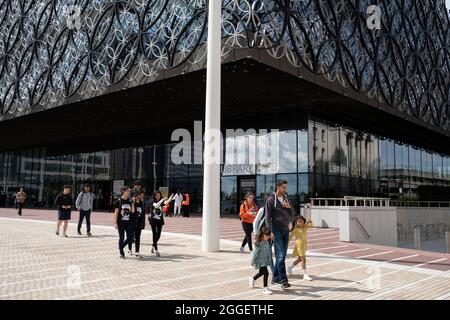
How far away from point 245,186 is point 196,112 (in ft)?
22.4

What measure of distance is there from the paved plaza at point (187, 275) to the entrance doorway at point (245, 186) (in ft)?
59.3

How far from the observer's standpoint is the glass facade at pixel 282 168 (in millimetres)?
29797

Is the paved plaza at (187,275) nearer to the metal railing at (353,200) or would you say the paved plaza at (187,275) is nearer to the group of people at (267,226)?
the group of people at (267,226)

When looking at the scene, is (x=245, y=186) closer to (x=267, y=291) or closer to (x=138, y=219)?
(x=138, y=219)

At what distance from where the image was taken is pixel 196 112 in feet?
108

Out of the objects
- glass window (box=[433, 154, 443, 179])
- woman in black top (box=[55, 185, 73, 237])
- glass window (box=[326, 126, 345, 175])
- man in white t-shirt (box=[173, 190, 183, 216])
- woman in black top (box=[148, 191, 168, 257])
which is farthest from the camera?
glass window (box=[433, 154, 443, 179])

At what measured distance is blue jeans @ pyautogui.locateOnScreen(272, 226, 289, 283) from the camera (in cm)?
798

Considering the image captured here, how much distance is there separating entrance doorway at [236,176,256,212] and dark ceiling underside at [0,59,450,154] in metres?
3.96

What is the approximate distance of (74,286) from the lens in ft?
25.2

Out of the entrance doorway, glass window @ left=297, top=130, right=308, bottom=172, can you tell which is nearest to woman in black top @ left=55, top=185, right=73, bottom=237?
glass window @ left=297, top=130, right=308, bottom=172

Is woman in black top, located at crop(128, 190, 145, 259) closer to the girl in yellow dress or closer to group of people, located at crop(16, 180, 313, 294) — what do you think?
group of people, located at crop(16, 180, 313, 294)

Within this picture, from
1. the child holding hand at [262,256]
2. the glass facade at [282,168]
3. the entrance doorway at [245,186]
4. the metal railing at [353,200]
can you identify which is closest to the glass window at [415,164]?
the glass facade at [282,168]

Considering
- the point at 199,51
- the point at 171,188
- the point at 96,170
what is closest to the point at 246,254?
the point at 199,51

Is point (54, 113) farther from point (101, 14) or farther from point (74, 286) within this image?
point (74, 286)
